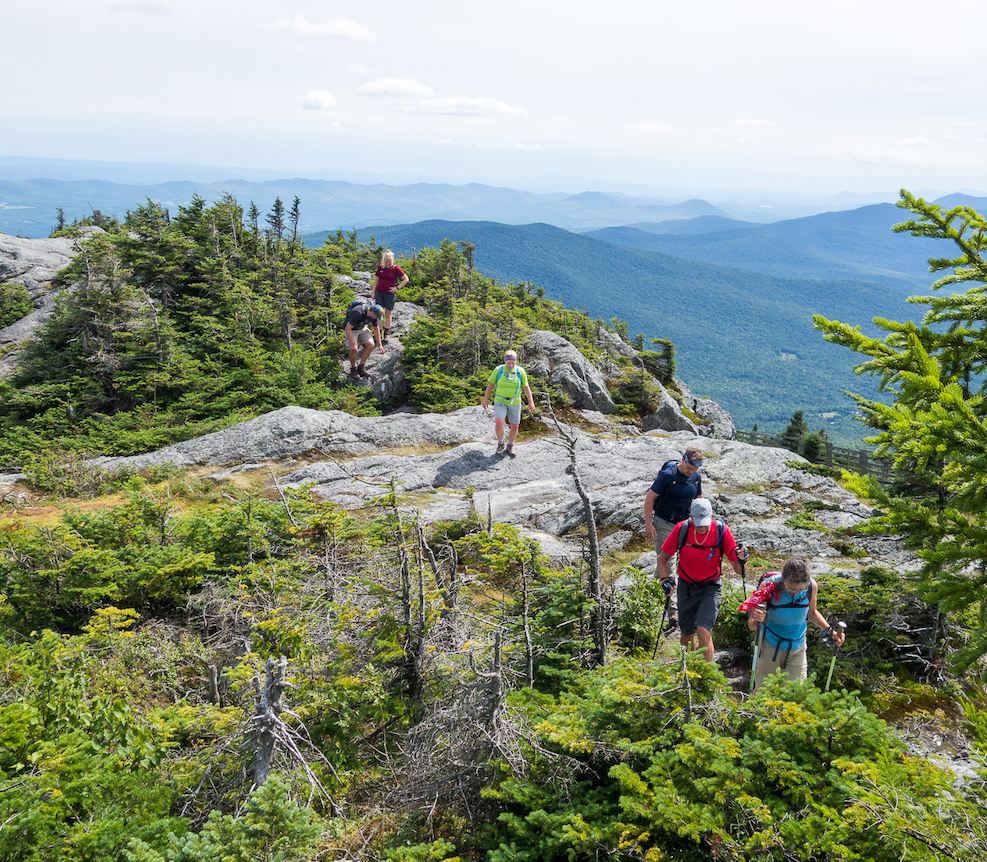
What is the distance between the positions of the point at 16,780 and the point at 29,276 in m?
29.9

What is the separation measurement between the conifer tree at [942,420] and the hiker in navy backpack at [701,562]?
1358mm

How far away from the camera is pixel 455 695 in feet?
15.3

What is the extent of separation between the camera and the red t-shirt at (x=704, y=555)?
5613 mm

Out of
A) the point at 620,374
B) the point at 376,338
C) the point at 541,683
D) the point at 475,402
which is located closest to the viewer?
the point at 541,683

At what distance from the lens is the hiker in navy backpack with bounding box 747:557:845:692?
495 cm

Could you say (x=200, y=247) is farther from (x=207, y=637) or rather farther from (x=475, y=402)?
(x=207, y=637)

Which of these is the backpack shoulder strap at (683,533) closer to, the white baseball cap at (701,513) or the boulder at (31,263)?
the white baseball cap at (701,513)

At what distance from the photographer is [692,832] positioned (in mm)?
3209

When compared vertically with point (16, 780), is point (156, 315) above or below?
above

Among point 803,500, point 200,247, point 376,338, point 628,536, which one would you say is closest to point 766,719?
point 628,536

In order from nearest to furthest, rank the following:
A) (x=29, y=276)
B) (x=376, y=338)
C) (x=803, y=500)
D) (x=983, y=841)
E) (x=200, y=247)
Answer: (x=983, y=841) < (x=803, y=500) < (x=376, y=338) < (x=200, y=247) < (x=29, y=276)

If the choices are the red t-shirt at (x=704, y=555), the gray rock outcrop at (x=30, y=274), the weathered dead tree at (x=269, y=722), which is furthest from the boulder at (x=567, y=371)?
the gray rock outcrop at (x=30, y=274)

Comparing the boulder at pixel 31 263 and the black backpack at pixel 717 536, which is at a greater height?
the boulder at pixel 31 263

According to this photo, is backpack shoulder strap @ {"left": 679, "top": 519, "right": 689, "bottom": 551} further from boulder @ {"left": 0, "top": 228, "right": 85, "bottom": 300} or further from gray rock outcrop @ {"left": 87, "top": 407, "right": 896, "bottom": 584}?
boulder @ {"left": 0, "top": 228, "right": 85, "bottom": 300}
